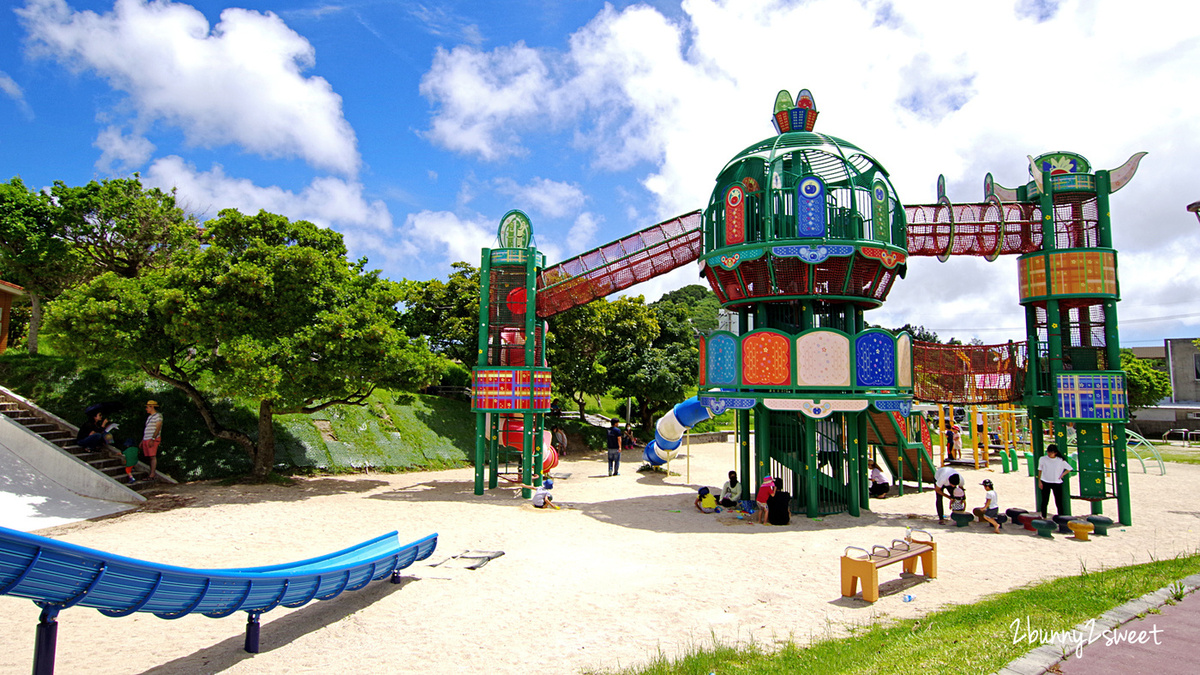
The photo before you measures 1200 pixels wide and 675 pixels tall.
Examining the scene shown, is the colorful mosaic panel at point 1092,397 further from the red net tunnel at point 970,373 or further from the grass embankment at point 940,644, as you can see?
the grass embankment at point 940,644

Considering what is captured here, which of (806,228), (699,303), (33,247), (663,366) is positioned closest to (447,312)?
(663,366)

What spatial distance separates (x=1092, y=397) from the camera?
623 inches

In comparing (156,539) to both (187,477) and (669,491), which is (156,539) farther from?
(669,491)

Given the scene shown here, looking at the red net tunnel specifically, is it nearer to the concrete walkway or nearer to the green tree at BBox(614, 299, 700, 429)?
the green tree at BBox(614, 299, 700, 429)

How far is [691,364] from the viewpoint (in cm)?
3528

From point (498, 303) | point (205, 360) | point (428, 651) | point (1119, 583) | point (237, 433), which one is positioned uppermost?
point (498, 303)


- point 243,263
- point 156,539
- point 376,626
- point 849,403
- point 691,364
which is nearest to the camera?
point 376,626

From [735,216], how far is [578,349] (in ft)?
56.1

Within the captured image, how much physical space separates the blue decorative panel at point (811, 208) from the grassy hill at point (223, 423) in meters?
15.3

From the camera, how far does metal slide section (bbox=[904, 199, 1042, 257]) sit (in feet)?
57.0

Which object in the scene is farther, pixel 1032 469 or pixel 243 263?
pixel 1032 469

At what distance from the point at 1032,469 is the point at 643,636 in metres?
19.9

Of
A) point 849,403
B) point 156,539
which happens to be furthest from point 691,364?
point 156,539

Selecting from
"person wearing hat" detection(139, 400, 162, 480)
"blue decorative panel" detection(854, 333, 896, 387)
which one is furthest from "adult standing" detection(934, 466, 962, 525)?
"person wearing hat" detection(139, 400, 162, 480)
